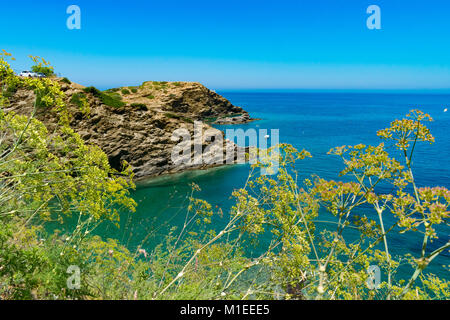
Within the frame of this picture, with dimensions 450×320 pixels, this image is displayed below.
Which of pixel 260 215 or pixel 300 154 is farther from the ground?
pixel 300 154

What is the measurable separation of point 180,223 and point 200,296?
1792cm

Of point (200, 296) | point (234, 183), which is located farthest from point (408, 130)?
point (234, 183)

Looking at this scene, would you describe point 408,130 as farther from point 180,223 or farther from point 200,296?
point 180,223

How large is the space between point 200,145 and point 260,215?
3340 cm

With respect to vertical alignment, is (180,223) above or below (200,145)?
below

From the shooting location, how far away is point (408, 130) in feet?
18.5
